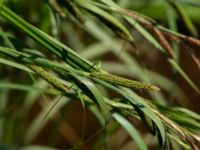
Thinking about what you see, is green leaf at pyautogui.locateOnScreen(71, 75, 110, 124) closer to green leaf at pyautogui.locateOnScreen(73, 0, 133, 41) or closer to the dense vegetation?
the dense vegetation

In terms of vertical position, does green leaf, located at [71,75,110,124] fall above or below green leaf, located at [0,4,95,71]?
below

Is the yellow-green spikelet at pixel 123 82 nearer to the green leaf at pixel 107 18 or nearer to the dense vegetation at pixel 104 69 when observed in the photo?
the dense vegetation at pixel 104 69

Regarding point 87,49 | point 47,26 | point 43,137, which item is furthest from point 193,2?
point 43,137

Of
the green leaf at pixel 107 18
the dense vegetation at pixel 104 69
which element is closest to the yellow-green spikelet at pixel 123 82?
the dense vegetation at pixel 104 69

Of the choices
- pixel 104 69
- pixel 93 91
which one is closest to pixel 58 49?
pixel 93 91

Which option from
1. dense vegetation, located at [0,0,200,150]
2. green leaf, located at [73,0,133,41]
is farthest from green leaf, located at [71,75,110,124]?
green leaf, located at [73,0,133,41]

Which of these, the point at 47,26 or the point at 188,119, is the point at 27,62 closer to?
the point at 188,119

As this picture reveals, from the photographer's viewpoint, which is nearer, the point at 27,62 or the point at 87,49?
the point at 27,62

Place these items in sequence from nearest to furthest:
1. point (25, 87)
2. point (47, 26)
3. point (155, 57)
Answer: point (25, 87), point (47, 26), point (155, 57)

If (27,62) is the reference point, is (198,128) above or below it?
below

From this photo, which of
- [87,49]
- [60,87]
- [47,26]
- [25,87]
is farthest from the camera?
[87,49]

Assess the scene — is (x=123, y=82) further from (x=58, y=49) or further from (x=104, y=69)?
(x=104, y=69)
